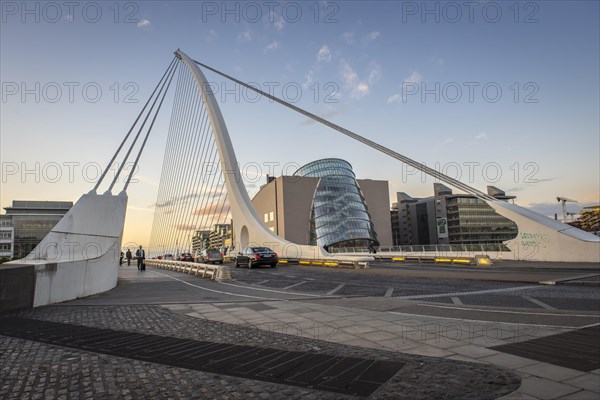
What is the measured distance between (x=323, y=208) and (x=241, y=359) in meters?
82.8

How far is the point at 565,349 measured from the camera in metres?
5.28

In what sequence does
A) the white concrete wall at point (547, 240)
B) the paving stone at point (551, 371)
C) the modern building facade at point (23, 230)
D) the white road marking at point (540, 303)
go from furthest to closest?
the modern building facade at point (23, 230)
the white concrete wall at point (547, 240)
the white road marking at point (540, 303)
the paving stone at point (551, 371)

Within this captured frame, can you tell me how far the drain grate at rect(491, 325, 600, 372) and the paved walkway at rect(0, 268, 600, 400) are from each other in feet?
0.61

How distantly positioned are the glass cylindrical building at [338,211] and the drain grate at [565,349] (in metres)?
76.2

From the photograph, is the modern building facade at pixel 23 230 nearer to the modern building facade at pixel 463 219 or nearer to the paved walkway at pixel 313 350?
the paved walkway at pixel 313 350

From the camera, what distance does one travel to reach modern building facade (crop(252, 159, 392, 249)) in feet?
279

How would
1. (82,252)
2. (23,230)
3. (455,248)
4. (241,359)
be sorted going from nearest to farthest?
1. (241,359)
2. (82,252)
3. (455,248)
4. (23,230)

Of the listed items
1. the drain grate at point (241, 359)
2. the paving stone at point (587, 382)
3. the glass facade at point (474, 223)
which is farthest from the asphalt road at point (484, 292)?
the glass facade at point (474, 223)

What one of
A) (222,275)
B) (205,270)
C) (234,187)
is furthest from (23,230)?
(222,275)

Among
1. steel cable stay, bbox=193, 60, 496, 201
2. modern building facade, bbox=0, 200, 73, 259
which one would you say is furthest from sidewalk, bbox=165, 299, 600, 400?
modern building facade, bbox=0, 200, 73, 259

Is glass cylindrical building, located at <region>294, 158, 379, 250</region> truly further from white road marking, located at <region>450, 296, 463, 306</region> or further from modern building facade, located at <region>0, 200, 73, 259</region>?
white road marking, located at <region>450, 296, 463, 306</region>

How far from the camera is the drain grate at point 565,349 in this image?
4664mm

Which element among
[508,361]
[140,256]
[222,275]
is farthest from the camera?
[140,256]

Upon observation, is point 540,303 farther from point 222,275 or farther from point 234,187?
point 234,187
